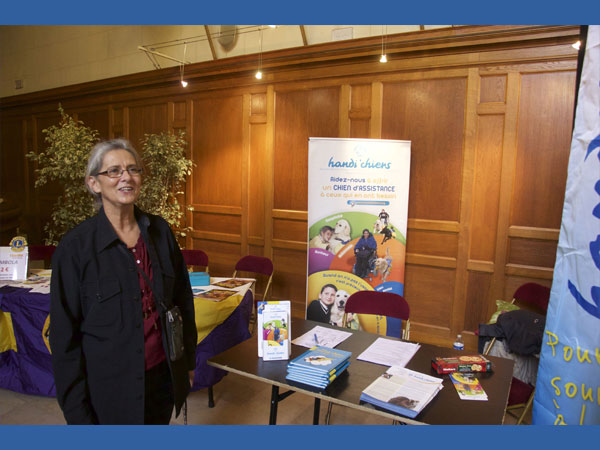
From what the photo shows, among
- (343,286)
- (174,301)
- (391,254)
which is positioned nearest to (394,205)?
(391,254)

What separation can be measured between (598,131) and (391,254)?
3.04m

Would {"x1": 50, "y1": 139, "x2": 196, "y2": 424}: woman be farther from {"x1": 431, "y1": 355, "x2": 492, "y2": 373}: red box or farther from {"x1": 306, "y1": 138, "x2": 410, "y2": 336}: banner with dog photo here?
{"x1": 306, "y1": 138, "x2": 410, "y2": 336}: banner with dog photo

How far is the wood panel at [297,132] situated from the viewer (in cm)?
514

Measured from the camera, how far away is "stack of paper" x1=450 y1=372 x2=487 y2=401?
6.06ft

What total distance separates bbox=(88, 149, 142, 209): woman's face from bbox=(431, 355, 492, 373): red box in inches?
63.1

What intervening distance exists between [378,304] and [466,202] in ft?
6.31

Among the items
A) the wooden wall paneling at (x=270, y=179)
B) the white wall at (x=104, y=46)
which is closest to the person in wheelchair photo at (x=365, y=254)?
the wooden wall paneling at (x=270, y=179)

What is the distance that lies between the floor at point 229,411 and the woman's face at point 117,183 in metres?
1.93

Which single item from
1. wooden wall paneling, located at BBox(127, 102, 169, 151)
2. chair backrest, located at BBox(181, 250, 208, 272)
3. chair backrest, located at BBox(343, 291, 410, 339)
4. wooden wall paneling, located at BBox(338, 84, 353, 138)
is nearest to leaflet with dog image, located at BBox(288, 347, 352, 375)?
chair backrest, located at BBox(343, 291, 410, 339)

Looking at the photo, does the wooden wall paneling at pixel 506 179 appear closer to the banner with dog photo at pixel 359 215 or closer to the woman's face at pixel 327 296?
the banner with dog photo at pixel 359 215

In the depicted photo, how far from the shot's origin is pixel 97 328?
1.55m

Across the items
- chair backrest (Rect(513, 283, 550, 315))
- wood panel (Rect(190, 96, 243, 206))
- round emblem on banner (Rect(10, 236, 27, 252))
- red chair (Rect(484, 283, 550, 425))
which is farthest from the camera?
wood panel (Rect(190, 96, 243, 206))

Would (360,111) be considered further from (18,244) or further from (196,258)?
(18,244)

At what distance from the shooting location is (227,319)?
325 cm
